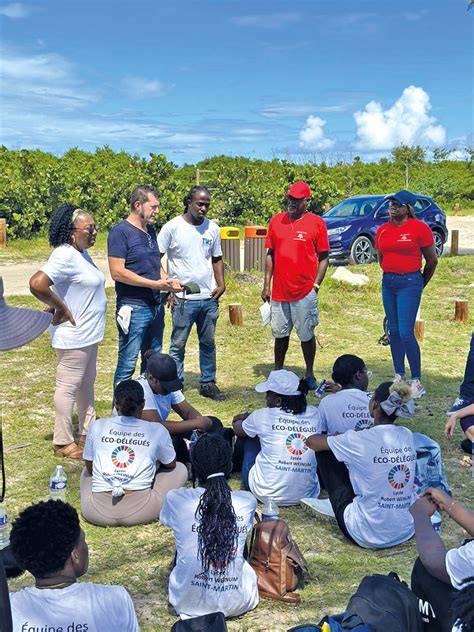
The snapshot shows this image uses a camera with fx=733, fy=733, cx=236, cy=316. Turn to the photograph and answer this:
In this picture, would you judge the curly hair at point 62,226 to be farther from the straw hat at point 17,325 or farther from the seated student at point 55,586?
the seated student at point 55,586

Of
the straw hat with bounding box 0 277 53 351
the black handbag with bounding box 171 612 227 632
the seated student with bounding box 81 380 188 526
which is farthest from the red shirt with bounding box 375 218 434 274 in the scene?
the straw hat with bounding box 0 277 53 351

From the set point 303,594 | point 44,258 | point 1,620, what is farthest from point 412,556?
point 44,258

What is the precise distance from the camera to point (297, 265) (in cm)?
707

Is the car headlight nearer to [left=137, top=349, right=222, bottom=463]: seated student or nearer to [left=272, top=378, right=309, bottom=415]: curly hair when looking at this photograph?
[left=137, top=349, right=222, bottom=463]: seated student

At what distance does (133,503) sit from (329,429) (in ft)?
4.48

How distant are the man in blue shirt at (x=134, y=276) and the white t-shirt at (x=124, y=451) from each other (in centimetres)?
166

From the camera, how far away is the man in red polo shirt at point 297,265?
7.09m

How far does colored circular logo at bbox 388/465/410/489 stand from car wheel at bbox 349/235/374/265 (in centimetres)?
1285

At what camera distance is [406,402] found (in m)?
4.15

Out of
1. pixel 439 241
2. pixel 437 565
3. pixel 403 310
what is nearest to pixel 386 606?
pixel 437 565

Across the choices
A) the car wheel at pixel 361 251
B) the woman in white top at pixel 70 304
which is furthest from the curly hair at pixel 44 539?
the car wheel at pixel 361 251

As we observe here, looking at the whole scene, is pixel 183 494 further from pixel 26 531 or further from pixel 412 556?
pixel 412 556

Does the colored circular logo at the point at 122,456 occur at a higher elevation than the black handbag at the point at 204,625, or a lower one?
higher

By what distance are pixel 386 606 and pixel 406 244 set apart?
4340 mm
